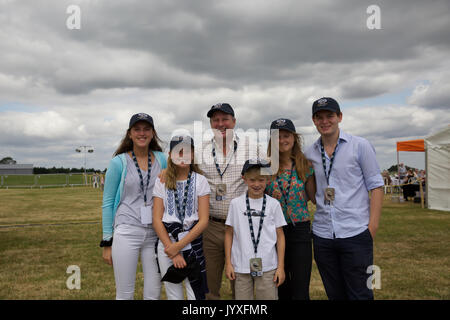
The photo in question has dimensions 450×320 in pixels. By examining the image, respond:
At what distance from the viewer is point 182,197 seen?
3141mm

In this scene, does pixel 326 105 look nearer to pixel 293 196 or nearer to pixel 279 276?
pixel 293 196

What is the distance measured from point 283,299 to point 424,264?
4696 millimetres

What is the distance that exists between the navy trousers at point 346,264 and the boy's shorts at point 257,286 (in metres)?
0.50

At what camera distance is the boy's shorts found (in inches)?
123

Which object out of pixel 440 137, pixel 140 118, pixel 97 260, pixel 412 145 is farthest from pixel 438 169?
pixel 140 118

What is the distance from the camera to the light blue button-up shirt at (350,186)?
303 cm

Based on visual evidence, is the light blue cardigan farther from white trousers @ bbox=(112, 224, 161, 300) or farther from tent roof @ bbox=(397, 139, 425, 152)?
tent roof @ bbox=(397, 139, 425, 152)

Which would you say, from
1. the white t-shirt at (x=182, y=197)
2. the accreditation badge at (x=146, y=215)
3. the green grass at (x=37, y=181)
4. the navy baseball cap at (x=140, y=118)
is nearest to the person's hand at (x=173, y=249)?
the white t-shirt at (x=182, y=197)

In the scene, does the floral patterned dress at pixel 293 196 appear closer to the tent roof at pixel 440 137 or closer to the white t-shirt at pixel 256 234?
the white t-shirt at pixel 256 234

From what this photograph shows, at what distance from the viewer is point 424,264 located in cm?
683

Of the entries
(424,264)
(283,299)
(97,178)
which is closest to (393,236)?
(424,264)

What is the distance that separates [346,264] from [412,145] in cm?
1582

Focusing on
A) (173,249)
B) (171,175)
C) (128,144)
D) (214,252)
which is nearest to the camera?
(173,249)

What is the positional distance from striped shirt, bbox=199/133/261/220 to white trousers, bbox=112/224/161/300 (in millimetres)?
807
